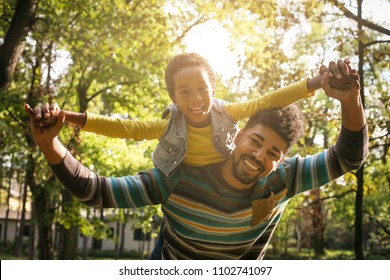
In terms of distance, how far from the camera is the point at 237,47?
4.34 meters

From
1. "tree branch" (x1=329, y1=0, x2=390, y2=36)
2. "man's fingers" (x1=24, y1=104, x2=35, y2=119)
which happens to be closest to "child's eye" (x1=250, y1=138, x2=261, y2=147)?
"man's fingers" (x1=24, y1=104, x2=35, y2=119)

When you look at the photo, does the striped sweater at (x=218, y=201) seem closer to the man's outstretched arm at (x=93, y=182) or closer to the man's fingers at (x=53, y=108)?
the man's outstretched arm at (x=93, y=182)

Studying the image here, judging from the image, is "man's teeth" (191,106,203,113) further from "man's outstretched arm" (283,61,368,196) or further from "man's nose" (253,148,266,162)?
"man's outstretched arm" (283,61,368,196)

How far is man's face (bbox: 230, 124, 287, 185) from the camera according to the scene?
2059 mm

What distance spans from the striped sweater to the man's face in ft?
0.18

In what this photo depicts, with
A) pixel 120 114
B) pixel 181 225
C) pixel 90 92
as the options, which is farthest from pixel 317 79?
pixel 90 92

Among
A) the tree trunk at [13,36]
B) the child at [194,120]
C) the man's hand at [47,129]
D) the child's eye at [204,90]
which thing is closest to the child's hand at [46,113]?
the man's hand at [47,129]

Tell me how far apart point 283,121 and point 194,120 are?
369mm

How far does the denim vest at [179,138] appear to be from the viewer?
2043 millimetres

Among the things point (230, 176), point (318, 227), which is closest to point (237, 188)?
point (230, 176)

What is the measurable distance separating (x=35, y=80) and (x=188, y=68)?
422 cm

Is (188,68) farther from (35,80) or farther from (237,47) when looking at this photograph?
(35,80)

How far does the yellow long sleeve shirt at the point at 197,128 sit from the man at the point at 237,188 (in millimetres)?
40
